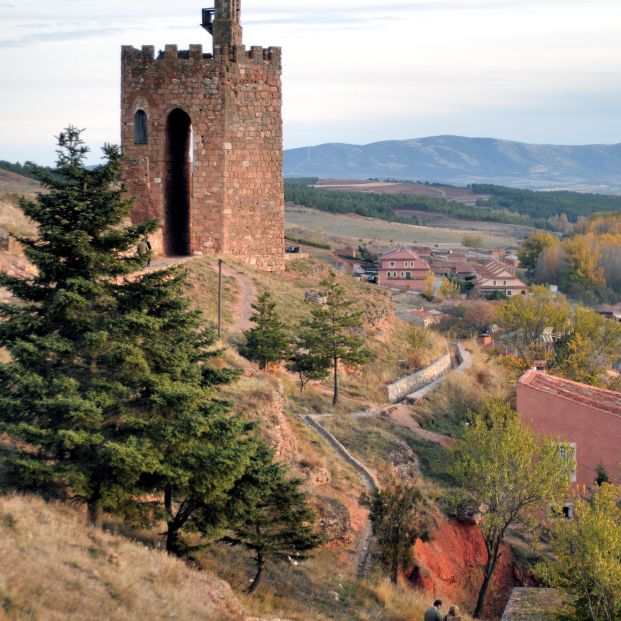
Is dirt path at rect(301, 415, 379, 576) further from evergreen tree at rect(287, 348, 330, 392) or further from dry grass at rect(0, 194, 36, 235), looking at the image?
dry grass at rect(0, 194, 36, 235)

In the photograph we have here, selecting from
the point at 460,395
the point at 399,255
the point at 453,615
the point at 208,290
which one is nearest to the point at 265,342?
the point at 208,290

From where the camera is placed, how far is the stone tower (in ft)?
89.1

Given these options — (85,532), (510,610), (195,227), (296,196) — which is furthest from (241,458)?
(296,196)

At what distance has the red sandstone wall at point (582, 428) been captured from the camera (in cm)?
2059

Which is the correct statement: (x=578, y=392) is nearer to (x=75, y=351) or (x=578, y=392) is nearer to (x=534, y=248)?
(x=75, y=351)

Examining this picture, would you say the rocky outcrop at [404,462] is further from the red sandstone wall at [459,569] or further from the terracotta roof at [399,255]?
the terracotta roof at [399,255]

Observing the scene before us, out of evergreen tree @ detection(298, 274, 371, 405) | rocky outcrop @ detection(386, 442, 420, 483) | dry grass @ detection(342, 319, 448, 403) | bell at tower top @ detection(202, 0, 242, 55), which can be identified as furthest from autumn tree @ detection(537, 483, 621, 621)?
bell at tower top @ detection(202, 0, 242, 55)

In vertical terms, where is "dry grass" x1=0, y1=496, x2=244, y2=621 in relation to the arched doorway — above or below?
below

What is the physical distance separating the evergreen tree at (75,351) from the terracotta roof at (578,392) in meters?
11.9

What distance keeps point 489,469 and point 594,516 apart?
297 centimetres

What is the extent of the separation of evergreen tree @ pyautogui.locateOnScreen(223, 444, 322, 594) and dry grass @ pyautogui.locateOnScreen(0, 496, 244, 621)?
1.09m

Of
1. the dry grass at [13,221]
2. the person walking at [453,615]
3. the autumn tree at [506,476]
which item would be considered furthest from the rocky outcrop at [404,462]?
the dry grass at [13,221]

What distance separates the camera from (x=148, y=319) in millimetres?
12117

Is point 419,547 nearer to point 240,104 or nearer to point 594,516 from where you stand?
point 594,516
